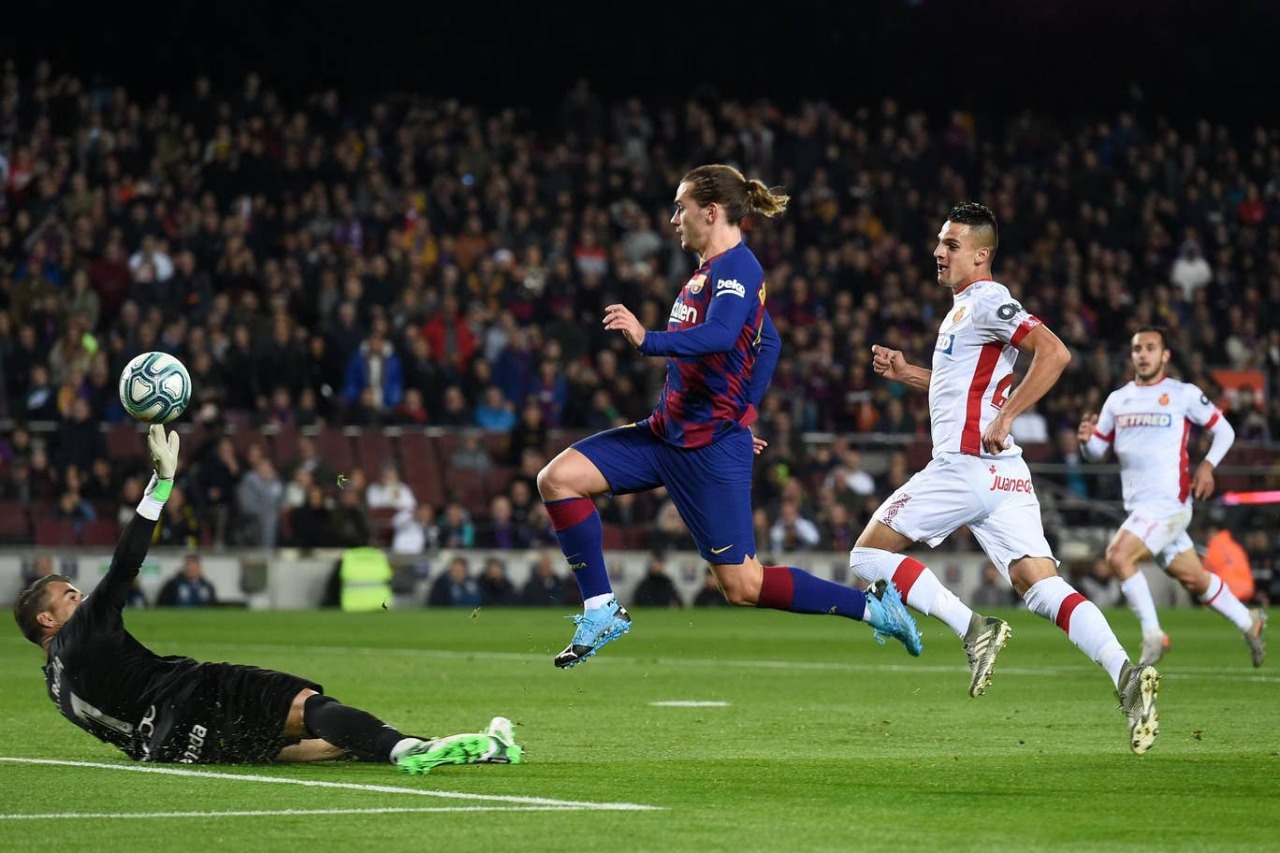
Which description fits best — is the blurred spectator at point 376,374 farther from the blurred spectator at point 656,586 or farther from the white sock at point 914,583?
the white sock at point 914,583

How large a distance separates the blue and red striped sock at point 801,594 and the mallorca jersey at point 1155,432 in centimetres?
697

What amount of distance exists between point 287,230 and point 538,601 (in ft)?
20.0

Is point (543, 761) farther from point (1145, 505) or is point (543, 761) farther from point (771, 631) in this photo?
point (771, 631)

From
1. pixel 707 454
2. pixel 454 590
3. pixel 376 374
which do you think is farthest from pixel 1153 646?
pixel 376 374

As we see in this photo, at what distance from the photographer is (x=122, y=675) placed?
859 centimetres

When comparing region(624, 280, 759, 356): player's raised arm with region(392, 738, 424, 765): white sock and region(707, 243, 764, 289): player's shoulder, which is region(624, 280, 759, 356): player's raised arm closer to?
region(707, 243, 764, 289): player's shoulder

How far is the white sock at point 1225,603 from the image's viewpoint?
52.3 feet

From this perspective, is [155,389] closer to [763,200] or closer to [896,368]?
[763,200]

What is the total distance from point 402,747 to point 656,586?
668 inches

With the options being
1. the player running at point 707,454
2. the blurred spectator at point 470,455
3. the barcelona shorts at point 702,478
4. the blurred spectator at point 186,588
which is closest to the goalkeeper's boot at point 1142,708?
the player running at point 707,454

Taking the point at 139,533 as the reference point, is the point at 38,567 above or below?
below

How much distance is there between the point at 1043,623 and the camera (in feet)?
77.5

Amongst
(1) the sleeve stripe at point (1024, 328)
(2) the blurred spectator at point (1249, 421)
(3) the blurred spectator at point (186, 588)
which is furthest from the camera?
(2) the blurred spectator at point (1249, 421)

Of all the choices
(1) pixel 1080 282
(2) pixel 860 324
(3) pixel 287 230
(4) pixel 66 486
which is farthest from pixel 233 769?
(1) pixel 1080 282
